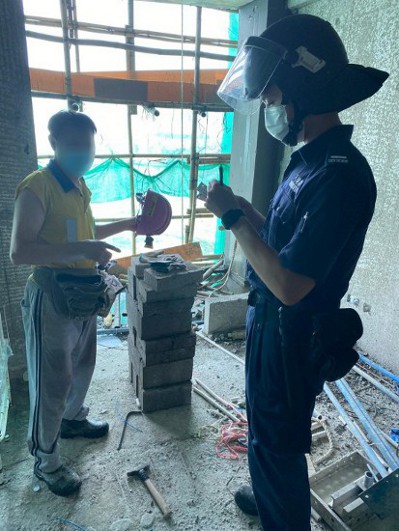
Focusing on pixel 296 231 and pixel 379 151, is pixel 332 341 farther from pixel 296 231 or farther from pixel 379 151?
pixel 379 151

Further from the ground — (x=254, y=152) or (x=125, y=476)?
(x=254, y=152)

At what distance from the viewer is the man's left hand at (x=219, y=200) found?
154 cm

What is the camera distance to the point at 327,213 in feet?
4.05

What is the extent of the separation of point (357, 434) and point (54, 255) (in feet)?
7.93

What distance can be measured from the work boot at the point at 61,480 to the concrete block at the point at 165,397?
2.45ft

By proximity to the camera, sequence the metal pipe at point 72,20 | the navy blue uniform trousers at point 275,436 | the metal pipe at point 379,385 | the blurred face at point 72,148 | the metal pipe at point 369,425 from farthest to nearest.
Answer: the metal pipe at point 72,20 → the metal pipe at point 379,385 → the metal pipe at point 369,425 → the blurred face at point 72,148 → the navy blue uniform trousers at point 275,436

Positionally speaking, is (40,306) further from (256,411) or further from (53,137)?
(256,411)

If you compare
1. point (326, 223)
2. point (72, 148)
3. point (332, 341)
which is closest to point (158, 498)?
point (332, 341)

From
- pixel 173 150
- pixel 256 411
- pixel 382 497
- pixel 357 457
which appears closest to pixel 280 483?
pixel 256 411

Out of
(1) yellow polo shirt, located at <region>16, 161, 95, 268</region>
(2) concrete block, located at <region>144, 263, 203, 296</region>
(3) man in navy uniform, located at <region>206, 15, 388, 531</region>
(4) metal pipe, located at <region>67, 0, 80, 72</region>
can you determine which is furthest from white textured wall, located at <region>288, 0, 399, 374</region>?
(4) metal pipe, located at <region>67, 0, 80, 72</region>

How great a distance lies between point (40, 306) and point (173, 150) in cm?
522

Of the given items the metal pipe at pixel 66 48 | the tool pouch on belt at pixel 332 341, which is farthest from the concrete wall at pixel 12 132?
the metal pipe at pixel 66 48

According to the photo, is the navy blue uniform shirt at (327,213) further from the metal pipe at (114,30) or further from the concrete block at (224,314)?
the metal pipe at (114,30)

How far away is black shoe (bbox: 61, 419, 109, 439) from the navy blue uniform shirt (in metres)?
1.91
